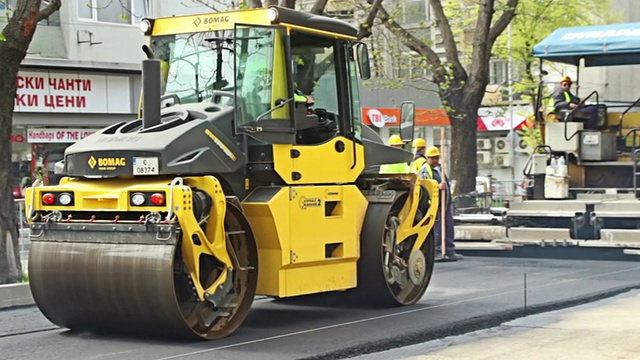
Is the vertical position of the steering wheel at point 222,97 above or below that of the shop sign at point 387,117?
below

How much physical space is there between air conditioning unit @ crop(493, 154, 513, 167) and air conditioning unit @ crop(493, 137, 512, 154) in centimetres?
19

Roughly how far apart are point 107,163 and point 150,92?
70 cm

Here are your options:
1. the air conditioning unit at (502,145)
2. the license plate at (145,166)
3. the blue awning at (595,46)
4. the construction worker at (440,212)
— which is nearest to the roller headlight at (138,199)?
the license plate at (145,166)

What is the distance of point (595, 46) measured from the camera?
1670cm

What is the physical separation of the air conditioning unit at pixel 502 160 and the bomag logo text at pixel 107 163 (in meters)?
41.4

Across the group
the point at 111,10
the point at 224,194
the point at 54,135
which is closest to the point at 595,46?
the point at 224,194

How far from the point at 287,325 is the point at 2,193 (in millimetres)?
4908

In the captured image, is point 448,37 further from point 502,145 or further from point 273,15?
point 502,145

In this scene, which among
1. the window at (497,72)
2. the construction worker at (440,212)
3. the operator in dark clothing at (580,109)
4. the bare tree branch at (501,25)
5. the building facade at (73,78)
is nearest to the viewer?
the construction worker at (440,212)

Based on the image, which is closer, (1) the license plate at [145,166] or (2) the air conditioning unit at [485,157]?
(1) the license plate at [145,166]

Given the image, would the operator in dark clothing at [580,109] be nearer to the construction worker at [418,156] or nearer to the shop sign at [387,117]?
the construction worker at [418,156]

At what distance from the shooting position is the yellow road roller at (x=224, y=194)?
29.1 feet

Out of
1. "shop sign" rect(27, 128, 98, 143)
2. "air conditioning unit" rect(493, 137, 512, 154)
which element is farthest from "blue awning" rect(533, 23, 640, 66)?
"air conditioning unit" rect(493, 137, 512, 154)

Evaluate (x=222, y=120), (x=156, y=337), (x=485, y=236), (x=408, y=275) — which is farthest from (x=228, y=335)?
(x=485, y=236)
